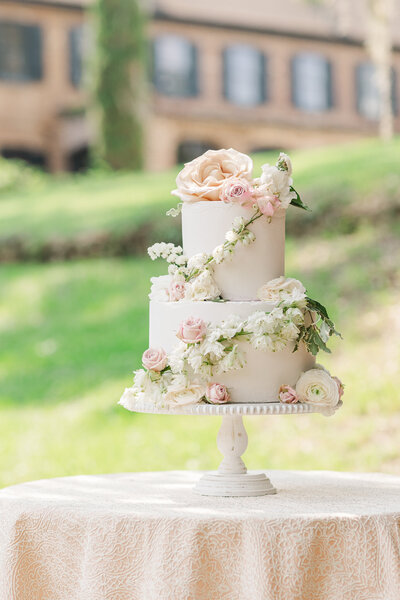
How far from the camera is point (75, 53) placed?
79.7 feet

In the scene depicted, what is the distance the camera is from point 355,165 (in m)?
13.5

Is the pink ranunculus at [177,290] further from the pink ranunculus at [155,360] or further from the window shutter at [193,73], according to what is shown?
the window shutter at [193,73]

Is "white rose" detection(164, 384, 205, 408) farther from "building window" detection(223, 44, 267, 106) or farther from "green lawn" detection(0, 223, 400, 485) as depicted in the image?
"building window" detection(223, 44, 267, 106)

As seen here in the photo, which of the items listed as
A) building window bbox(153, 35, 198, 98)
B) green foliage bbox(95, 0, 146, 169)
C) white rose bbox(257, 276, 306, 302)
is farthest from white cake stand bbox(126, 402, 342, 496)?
building window bbox(153, 35, 198, 98)

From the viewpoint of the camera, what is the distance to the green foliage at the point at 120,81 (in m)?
20.5

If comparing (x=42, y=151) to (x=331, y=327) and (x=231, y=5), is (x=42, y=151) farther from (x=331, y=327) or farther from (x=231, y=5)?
(x=331, y=327)

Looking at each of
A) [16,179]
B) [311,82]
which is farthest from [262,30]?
[16,179]

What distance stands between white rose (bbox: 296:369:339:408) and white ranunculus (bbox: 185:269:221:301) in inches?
18.0

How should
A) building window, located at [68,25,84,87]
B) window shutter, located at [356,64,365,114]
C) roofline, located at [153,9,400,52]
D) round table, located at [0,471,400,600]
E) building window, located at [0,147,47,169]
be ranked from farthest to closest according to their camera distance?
window shutter, located at [356,64,365,114]
roofline, located at [153,9,400,52]
building window, located at [68,25,84,87]
building window, located at [0,147,47,169]
round table, located at [0,471,400,600]

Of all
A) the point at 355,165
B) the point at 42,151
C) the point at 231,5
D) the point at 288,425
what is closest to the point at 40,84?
the point at 42,151

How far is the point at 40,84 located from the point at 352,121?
7.75 meters

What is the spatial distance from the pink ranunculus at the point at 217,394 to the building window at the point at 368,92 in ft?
77.7

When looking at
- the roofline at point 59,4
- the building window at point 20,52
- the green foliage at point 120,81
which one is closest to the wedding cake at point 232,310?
the green foliage at point 120,81

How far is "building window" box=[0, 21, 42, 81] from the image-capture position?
77.7ft
